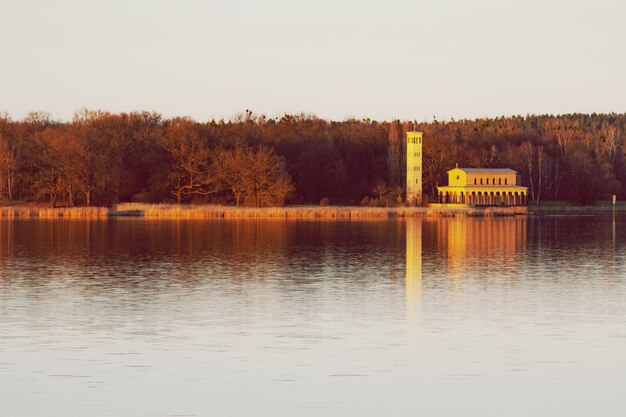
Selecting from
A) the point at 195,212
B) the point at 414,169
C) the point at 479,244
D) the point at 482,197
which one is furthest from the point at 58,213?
the point at 479,244

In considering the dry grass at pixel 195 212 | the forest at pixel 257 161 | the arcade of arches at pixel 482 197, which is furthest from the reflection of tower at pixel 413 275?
the arcade of arches at pixel 482 197

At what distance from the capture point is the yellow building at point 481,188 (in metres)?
127

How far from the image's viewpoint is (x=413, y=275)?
37.9m

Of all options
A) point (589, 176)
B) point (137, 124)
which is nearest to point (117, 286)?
point (137, 124)

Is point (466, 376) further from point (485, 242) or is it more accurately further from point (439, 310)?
point (485, 242)

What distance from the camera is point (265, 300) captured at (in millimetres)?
29484

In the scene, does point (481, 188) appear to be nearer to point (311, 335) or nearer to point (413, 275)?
point (413, 275)

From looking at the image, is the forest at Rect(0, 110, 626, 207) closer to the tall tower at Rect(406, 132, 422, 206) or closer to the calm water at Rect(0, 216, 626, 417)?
the tall tower at Rect(406, 132, 422, 206)

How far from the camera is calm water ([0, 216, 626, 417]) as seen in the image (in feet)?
53.6

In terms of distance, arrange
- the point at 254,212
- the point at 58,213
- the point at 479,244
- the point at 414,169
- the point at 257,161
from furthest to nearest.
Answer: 1. the point at 414,169
2. the point at 257,161
3. the point at 254,212
4. the point at 58,213
5. the point at 479,244

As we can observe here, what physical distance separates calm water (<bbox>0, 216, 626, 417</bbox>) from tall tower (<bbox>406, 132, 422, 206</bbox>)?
76.2 m

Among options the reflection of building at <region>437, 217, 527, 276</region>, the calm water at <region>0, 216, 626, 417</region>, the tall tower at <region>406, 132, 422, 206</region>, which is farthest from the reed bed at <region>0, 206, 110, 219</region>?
the calm water at <region>0, 216, 626, 417</region>

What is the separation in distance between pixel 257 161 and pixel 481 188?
106 ft

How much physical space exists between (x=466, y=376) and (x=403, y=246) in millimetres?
37271
